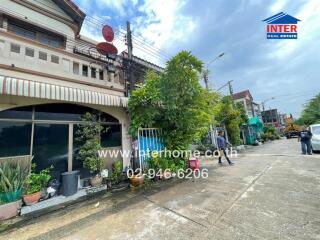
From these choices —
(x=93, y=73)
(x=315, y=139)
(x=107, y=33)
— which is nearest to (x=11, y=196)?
(x=93, y=73)

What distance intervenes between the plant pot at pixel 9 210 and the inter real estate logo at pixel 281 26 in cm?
1296

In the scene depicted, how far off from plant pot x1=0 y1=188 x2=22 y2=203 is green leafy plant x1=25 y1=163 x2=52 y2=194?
0.65 feet

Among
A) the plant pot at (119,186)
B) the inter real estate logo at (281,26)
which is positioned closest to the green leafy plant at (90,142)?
the plant pot at (119,186)

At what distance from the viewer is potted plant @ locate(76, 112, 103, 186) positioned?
6195mm

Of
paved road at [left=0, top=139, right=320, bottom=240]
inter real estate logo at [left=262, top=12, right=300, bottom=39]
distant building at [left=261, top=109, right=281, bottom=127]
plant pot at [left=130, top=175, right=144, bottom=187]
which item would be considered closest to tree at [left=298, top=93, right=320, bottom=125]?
distant building at [left=261, top=109, right=281, bottom=127]

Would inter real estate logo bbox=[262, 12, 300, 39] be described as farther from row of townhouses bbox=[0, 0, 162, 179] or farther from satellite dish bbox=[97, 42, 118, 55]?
satellite dish bbox=[97, 42, 118, 55]

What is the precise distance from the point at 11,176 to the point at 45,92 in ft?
8.16

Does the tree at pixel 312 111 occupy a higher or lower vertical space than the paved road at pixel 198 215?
higher

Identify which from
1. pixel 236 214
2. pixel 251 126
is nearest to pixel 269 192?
pixel 236 214

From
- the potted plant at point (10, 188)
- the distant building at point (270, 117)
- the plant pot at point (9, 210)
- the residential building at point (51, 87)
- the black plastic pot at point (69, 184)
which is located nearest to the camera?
the plant pot at point (9, 210)

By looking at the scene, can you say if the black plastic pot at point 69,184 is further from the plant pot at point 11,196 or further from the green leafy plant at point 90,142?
the plant pot at point 11,196

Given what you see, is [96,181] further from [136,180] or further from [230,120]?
[230,120]

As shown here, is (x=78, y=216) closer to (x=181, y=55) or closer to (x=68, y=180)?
(x=68, y=180)

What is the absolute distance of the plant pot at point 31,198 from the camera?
4.72 metres
